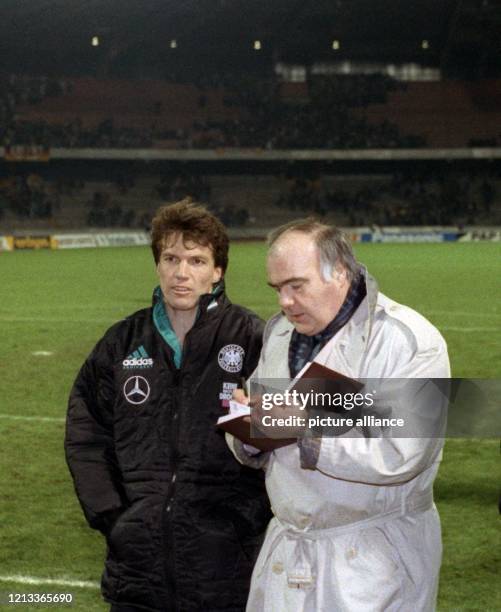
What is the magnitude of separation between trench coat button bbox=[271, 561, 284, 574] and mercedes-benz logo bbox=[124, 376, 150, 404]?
87 cm

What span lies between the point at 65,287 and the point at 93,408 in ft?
66.4

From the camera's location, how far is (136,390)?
361cm

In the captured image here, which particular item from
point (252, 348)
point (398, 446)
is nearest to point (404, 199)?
point (252, 348)

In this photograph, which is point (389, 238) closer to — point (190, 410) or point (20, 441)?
point (20, 441)

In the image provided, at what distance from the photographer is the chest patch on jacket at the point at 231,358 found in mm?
3636

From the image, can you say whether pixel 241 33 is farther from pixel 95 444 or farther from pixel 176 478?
pixel 176 478

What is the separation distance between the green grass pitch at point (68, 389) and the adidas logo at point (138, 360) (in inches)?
94.1

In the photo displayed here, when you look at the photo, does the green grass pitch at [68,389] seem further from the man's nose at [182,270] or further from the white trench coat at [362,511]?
the white trench coat at [362,511]

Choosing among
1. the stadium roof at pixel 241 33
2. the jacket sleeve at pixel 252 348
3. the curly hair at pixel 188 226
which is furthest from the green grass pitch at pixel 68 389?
the stadium roof at pixel 241 33

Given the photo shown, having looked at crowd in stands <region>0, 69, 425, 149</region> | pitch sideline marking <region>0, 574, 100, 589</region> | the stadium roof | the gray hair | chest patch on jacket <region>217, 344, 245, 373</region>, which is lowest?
pitch sideline marking <region>0, 574, 100, 589</region>

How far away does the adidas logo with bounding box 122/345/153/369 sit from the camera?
3.62 meters

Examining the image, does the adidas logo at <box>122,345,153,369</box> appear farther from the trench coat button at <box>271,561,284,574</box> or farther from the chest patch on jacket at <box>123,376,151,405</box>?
the trench coat button at <box>271,561,284,574</box>

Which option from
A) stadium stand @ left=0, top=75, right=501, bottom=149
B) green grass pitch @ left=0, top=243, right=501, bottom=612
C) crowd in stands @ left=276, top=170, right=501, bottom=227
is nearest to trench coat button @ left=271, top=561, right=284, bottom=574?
green grass pitch @ left=0, top=243, right=501, bottom=612

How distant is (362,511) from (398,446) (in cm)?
26
